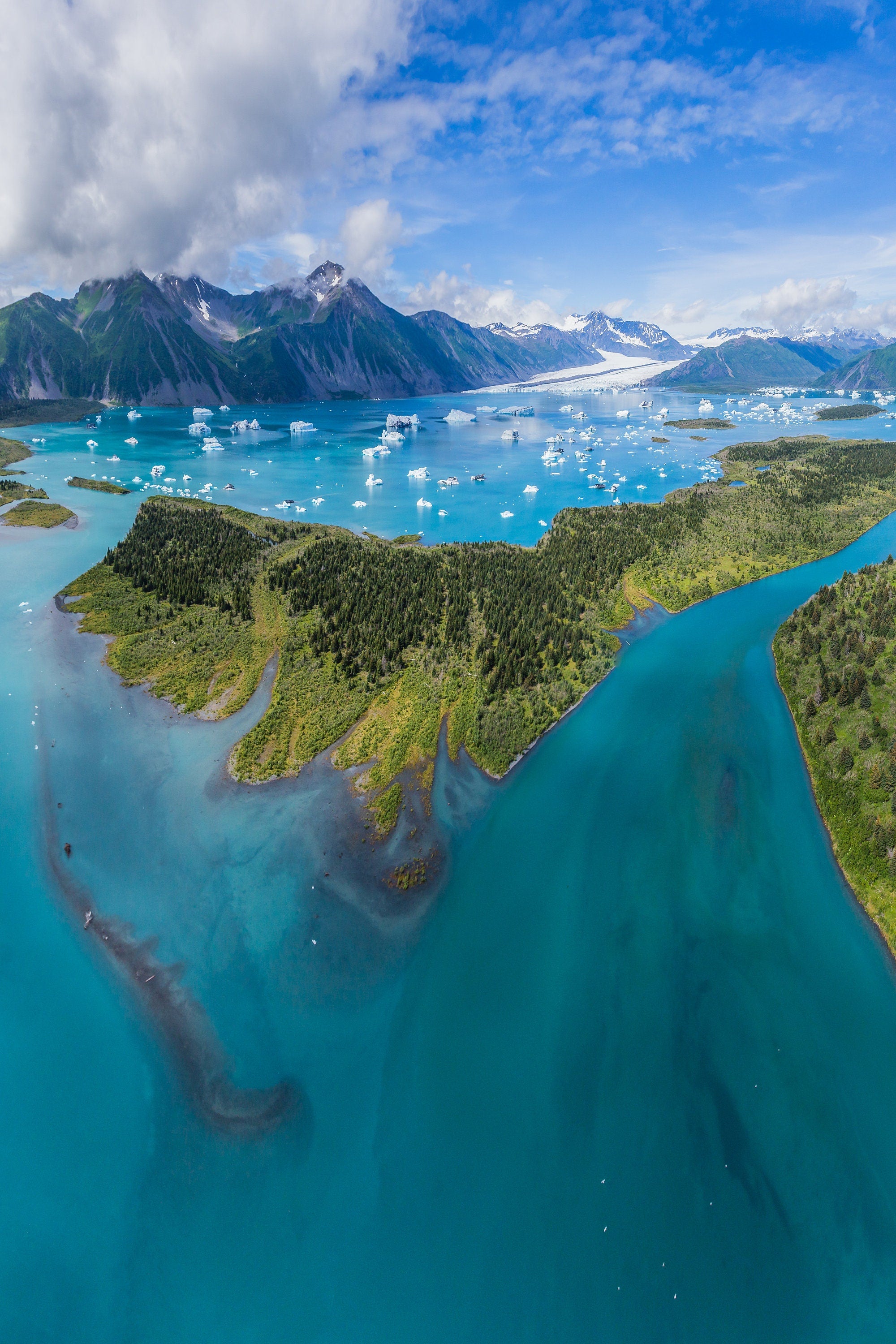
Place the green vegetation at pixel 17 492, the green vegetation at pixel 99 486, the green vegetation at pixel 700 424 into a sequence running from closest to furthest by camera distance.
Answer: the green vegetation at pixel 17 492
the green vegetation at pixel 99 486
the green vegetation at pixel 700 424

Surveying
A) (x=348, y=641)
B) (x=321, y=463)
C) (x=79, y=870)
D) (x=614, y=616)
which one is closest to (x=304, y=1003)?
(x=79, y=870)

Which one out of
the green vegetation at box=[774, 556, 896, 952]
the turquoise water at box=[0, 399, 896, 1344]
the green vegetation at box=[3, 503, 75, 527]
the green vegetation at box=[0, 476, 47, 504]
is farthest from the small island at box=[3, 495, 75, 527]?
the green vegetation at box=[774, 556, 896, 952]

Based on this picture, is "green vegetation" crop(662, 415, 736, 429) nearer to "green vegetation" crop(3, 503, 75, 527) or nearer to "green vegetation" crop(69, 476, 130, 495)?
"green vegetation" crop(69, 476, 130, 495)

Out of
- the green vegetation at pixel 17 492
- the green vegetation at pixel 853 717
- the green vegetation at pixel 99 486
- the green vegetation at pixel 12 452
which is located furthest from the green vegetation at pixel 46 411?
the green vegetation at pixel 853 717

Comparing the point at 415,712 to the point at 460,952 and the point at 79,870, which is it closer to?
the point at 460,952

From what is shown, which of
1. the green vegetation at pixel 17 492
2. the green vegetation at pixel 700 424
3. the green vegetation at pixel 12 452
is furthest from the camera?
the green vegetation at pixel 700 424

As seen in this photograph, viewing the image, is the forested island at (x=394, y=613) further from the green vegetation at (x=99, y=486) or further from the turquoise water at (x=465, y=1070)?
the green vegetation at (x=99, y=486)
